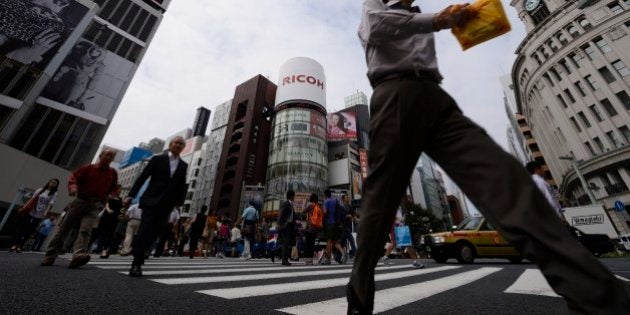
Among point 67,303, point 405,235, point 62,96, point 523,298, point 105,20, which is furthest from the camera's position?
point 105,20

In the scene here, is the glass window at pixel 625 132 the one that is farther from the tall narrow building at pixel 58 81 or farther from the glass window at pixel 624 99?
the tall narrow building at pixel 58 81

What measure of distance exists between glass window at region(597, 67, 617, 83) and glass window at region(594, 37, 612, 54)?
202 centimetres

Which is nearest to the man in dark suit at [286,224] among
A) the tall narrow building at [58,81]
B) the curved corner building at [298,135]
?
the tall narrow building at [58,81]

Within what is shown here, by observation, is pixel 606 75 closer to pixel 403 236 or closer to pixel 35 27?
pixel 403 236

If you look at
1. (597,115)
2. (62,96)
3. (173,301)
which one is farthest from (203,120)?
(173,301)

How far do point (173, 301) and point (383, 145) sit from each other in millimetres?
1789

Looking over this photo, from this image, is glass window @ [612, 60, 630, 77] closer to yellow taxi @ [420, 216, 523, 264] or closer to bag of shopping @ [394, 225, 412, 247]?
yellow taxi @ [420, 216, 523, 264]

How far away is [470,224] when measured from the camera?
9602 millimetres

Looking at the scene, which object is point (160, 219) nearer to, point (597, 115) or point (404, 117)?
point (404, 117)

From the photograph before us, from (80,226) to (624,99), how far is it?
4496 centimetres

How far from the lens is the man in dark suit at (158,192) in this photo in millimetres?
3601

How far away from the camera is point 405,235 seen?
9047 millimetres

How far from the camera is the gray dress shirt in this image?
1.44 metres

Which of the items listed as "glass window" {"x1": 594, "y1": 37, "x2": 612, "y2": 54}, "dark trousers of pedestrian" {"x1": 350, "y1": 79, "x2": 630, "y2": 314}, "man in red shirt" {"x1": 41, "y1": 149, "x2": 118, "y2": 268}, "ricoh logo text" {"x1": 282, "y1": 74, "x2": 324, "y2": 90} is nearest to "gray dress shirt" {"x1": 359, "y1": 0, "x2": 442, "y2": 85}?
"dark trousers of pedestrian" {"x1": 350, "y1": 79, "x2": 630, "y2": 314}
